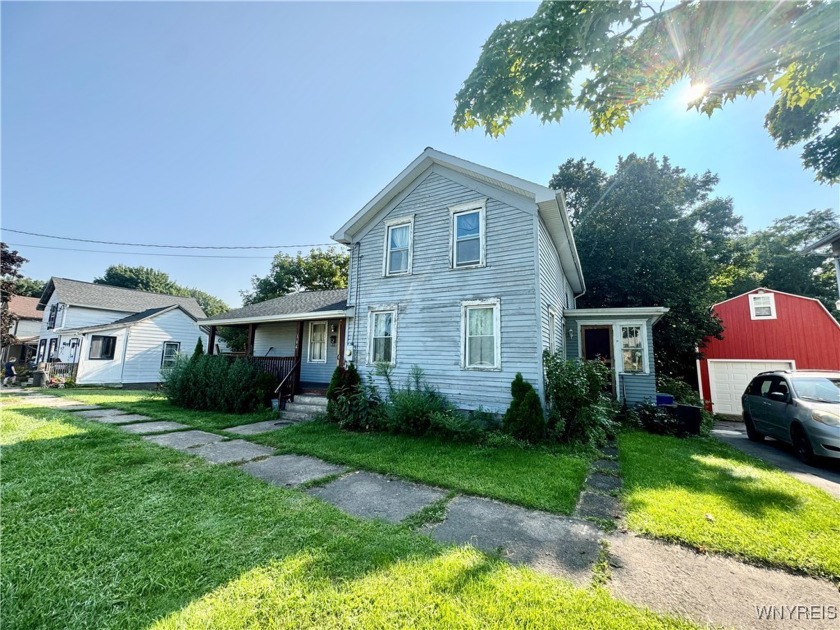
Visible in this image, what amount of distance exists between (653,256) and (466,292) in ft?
38.3

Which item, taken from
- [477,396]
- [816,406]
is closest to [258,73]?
[477,396]

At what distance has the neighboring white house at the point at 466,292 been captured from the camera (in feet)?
26.1

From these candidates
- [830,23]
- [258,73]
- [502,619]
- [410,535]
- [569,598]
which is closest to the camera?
[502,619]

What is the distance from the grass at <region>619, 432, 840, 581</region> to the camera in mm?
3129

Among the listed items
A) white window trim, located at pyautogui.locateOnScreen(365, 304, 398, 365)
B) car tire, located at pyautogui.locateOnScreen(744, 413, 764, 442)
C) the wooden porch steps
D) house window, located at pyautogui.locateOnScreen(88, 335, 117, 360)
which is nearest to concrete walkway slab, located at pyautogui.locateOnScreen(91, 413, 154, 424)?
the wooden porch steps

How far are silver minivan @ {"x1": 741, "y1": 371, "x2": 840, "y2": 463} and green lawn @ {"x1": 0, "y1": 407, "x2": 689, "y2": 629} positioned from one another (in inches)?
259

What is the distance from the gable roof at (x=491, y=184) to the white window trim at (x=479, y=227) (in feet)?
2.08

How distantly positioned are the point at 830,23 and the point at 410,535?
25.1 ft

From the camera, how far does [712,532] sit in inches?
136

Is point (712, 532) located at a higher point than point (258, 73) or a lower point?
lower

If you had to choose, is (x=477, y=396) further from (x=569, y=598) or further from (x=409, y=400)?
(x=569, y=598)

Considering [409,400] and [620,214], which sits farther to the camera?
[620,214]

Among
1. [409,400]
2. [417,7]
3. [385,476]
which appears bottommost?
[385,476]

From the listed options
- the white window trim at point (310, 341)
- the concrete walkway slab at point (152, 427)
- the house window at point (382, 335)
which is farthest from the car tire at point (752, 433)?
the concrete walkway slab at point (152, 427)
